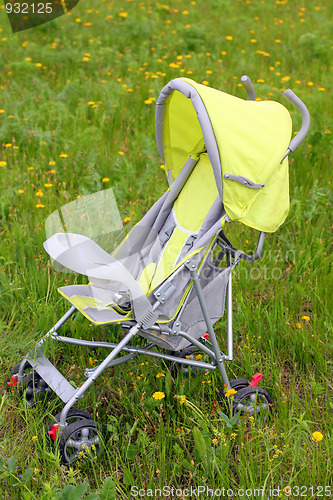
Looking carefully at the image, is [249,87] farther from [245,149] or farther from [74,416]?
[74,416]

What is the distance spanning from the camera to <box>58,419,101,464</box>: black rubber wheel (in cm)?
208

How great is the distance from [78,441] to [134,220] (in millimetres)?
1555

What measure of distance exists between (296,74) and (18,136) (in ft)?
10.4

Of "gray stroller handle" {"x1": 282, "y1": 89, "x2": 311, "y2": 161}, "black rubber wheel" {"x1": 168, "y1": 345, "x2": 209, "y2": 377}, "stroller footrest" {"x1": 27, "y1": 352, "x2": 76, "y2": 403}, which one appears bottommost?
"black rubber wheel" {"x1": 168, "y1": 345, "x2": 209, "y2": 377}

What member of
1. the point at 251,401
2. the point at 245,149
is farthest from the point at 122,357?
the point at 245,149

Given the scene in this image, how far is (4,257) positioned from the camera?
3080mm

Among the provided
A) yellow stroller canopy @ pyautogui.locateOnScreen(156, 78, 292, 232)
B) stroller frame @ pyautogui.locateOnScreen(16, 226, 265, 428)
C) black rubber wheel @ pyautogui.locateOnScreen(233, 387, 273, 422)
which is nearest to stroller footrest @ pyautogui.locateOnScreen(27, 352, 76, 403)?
stroller frame @ pyautogui.locateOnScreen(16, 226, 265, 428)

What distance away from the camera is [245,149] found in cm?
215

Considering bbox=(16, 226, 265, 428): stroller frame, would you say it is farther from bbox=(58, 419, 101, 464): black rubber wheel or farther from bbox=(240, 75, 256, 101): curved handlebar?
bbox=(240, 75, 256, 101): curved handlebar

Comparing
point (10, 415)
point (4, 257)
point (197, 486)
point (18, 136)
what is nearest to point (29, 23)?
point (18, 136)

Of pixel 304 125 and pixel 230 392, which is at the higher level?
pixel 304 125

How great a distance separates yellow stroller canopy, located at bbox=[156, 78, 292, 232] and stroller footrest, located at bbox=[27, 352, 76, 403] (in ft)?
3.31

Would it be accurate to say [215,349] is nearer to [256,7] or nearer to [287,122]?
[287,122]

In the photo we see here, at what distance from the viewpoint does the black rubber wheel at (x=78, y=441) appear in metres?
2.08
